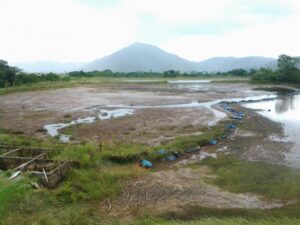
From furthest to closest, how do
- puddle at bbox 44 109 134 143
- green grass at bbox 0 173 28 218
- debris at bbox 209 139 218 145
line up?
1. puddle at bbox 44 109 134 143
2. debris at bbox 209 139 218 145
3. green grass at bbox 0 173 28 218

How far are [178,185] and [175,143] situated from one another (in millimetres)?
5195

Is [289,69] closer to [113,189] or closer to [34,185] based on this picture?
[113,189]

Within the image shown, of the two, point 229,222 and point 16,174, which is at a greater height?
point 16,174

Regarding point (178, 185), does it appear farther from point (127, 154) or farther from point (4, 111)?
point (4, 111)

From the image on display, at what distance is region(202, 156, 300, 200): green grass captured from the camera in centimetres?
1093

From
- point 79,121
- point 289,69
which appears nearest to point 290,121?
point 79,121

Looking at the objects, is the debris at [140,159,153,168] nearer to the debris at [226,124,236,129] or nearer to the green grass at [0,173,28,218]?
the green grass at [0,173,28,218]

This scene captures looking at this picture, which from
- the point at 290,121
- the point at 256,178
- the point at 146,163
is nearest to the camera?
the point at 256,178

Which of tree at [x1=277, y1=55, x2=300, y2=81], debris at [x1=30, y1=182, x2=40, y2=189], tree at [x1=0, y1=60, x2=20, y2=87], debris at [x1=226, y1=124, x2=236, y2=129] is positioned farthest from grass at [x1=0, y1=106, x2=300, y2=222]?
tree at [x1=277, y1=55, x2=300, y2=81]

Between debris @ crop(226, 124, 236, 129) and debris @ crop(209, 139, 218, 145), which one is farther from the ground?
debris @ crop(226, 124, 236, 129)

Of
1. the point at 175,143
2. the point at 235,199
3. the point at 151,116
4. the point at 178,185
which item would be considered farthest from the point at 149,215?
the point at 151,116

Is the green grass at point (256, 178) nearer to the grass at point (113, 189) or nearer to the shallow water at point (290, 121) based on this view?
the grass at point (113, 189)

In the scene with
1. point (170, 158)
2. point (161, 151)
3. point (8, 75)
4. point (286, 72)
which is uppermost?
point (8, 75)

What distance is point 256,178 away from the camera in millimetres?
12172
